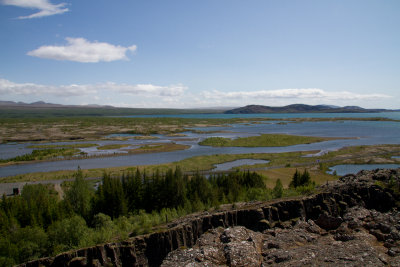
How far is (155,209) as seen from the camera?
138ft

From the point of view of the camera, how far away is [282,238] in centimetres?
2155

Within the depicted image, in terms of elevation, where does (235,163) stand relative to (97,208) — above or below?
below

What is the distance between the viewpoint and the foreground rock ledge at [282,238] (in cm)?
1859

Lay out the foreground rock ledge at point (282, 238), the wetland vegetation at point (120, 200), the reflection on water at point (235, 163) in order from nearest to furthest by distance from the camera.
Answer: the foreground rock ledge at point (282, 238)
the wetland vegetation at point (120, 200)
the reflection on water at point (235, 163)

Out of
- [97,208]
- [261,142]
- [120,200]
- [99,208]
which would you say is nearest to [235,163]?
[261,142]

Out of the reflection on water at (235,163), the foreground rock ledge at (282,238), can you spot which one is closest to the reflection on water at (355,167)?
the reflection on water at (235,163)

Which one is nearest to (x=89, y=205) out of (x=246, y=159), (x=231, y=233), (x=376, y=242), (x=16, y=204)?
(x=16, y=204)

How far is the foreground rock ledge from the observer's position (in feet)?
61.0

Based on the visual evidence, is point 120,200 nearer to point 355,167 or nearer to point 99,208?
point 99,208

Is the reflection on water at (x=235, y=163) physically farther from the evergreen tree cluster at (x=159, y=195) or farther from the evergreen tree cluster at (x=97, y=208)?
the evergreen tree cluster at (x=159, y=195)

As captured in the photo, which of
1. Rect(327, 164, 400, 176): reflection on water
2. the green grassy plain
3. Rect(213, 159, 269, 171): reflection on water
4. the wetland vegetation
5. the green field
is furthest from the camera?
the green field

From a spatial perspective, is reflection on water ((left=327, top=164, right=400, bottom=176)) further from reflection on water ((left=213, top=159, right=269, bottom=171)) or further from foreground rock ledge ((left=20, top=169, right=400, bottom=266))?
foreground rock ledge ((left=20, top=169, right=400, bottom=266))

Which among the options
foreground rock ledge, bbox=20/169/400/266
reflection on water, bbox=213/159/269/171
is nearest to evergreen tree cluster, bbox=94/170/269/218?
foreground rock ledge, bbox=20/169/400/266

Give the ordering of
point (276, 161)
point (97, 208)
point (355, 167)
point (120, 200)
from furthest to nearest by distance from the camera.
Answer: point (276, 161), point (355, 167), point (97, 208), point (120, 200)
